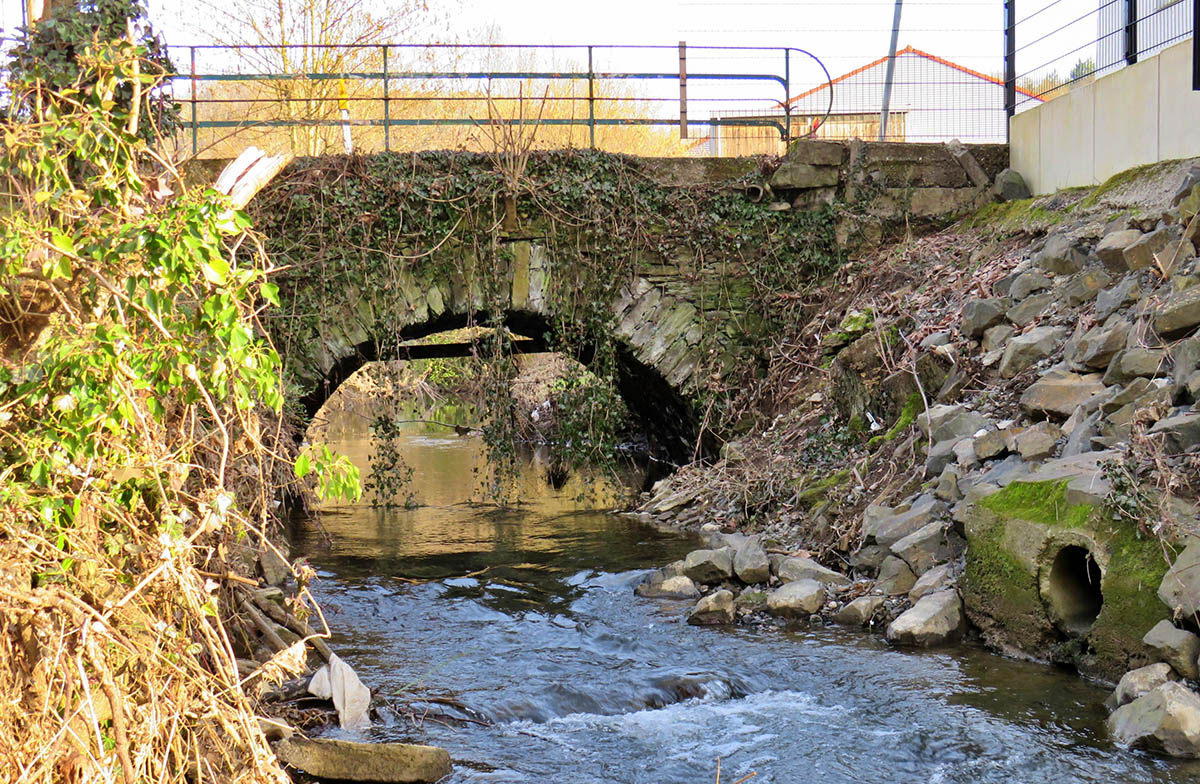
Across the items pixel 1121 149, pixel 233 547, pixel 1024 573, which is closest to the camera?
pixel 233 547

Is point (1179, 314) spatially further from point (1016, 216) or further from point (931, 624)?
point (1016, 216)

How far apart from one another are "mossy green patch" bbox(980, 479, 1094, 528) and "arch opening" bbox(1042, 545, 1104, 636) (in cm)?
15

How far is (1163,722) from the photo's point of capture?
13.7 ft

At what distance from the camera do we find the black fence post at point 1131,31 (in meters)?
8.89

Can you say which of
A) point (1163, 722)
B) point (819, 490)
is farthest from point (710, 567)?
point (1163, 722)

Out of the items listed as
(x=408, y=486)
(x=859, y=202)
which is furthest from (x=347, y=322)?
(x=859, y=202)

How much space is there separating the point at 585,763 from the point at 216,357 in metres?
2.25

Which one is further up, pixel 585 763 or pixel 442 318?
pixel 442 318

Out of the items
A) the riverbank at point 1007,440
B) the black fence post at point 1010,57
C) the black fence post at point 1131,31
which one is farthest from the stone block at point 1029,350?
the black fence post at point 1010,57

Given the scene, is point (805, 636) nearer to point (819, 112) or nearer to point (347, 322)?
point (347, 322)

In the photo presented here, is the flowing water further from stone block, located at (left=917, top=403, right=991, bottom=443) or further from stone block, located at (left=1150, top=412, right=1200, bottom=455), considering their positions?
stone block, located at (left=917, top=403, right=991, bottom=443)

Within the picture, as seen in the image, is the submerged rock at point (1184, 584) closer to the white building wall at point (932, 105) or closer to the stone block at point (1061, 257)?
the stone block at point (1061, 257)

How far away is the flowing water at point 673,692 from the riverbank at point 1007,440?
340mm

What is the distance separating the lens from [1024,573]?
5422 mm
